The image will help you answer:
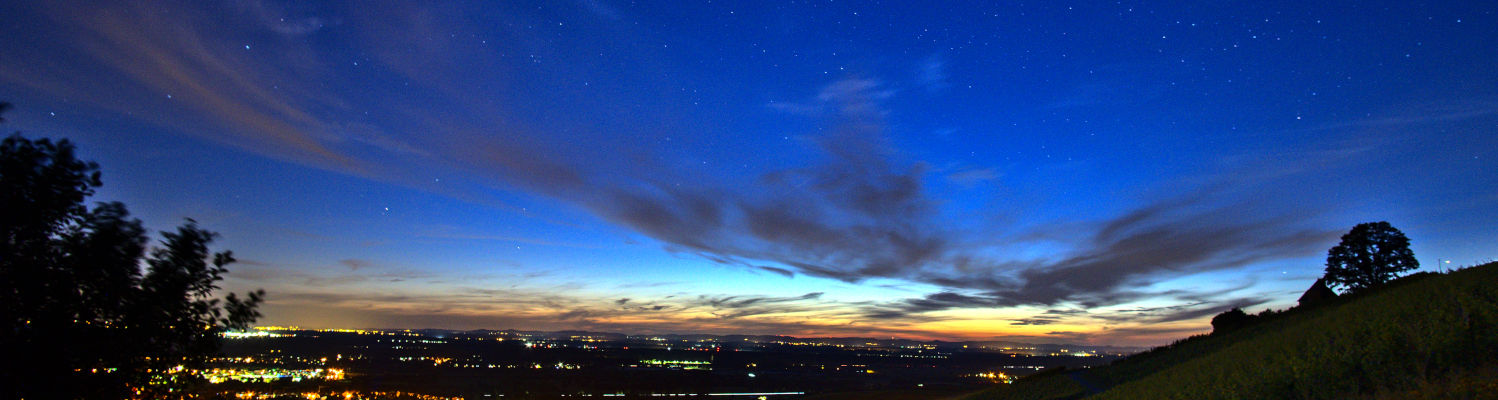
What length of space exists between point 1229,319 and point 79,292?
2070 inches

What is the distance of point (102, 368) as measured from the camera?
740cm

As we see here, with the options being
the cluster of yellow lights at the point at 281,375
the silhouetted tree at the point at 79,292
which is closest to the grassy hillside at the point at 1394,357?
the silhouetted tree at the point at 79,292

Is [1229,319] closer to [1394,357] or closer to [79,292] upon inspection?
[1394,357]

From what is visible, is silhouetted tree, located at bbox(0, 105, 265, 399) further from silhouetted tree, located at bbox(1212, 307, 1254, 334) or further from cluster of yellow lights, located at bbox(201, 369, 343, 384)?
cluster of yellow lights, located at bbox(201, 369, 343, 384)

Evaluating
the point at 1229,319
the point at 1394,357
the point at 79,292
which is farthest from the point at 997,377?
the point at 79,292

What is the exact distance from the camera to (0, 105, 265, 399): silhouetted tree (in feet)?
21.4

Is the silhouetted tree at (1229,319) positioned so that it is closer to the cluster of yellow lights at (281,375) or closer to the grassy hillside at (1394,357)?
the grassy hillside at (1394,357)

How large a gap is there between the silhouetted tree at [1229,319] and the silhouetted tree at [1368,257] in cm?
590

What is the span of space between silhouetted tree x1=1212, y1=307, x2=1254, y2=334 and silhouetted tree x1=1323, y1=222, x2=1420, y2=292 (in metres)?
5.90

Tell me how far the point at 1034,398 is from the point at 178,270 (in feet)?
93.3

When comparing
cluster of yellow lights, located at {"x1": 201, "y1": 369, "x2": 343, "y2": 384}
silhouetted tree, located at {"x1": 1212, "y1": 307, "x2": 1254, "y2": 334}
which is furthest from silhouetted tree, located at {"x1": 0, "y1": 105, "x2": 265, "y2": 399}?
cluster of yellow lights, located at {"x1": 201, "y1": 369, "x2": 343, "y2": 384}

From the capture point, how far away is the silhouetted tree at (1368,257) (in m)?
40.0

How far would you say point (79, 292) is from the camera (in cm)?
715

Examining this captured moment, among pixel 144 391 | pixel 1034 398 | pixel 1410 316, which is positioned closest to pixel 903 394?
pixel 1034 398
